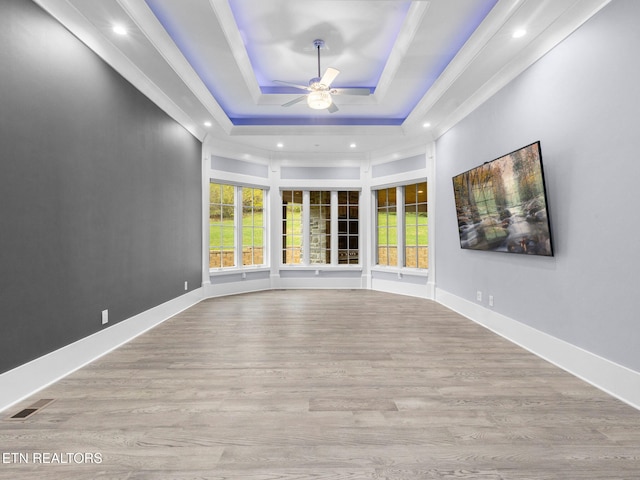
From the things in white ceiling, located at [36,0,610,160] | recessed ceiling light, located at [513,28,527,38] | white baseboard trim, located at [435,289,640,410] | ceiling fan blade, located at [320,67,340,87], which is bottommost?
white baseboard trim, located at [435,289,640,410]

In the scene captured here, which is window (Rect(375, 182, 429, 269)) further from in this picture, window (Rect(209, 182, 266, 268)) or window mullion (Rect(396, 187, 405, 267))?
window (Rect(209, 182, 266, 268))

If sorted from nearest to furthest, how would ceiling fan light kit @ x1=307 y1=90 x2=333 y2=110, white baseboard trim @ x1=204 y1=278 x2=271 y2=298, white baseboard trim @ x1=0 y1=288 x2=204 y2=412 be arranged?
white baseboard trim @ x1=0 y1=288 x2=204 y2=412 → ceiling fan light kit @ x1=307 y1=90 x2=333 y2=110 → white baseboard trim @ x1=204 y1=278 x2=271 y2=298

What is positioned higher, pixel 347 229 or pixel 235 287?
pixel 347 229

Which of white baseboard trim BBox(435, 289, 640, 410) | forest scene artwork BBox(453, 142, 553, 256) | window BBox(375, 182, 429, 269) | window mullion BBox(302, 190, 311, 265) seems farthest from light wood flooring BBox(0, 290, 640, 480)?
window mullion BBox(302, 190, 311, 265)

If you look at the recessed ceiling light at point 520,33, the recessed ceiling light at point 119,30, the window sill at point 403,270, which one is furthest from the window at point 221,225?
the recessed ceiling light at point 520,33

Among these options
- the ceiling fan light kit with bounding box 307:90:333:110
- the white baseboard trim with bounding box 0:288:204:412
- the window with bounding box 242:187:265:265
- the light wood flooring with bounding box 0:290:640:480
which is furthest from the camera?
the window with bounding box 242:187:265:265

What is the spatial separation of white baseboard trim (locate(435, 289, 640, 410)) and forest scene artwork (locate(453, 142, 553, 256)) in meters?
0.80

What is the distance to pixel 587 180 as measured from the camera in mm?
2588

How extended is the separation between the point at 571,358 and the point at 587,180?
1.47 meters

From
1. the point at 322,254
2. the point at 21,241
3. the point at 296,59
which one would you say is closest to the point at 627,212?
the point at 296,59

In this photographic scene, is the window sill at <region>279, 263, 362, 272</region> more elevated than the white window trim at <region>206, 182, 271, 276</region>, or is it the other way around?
the white window trim at <region>206, 182, 271, 276</region>

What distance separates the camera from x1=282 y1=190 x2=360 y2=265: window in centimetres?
731

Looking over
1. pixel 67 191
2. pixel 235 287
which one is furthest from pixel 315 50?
pixel 235 287

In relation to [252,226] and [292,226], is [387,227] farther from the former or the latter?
[252,226]
